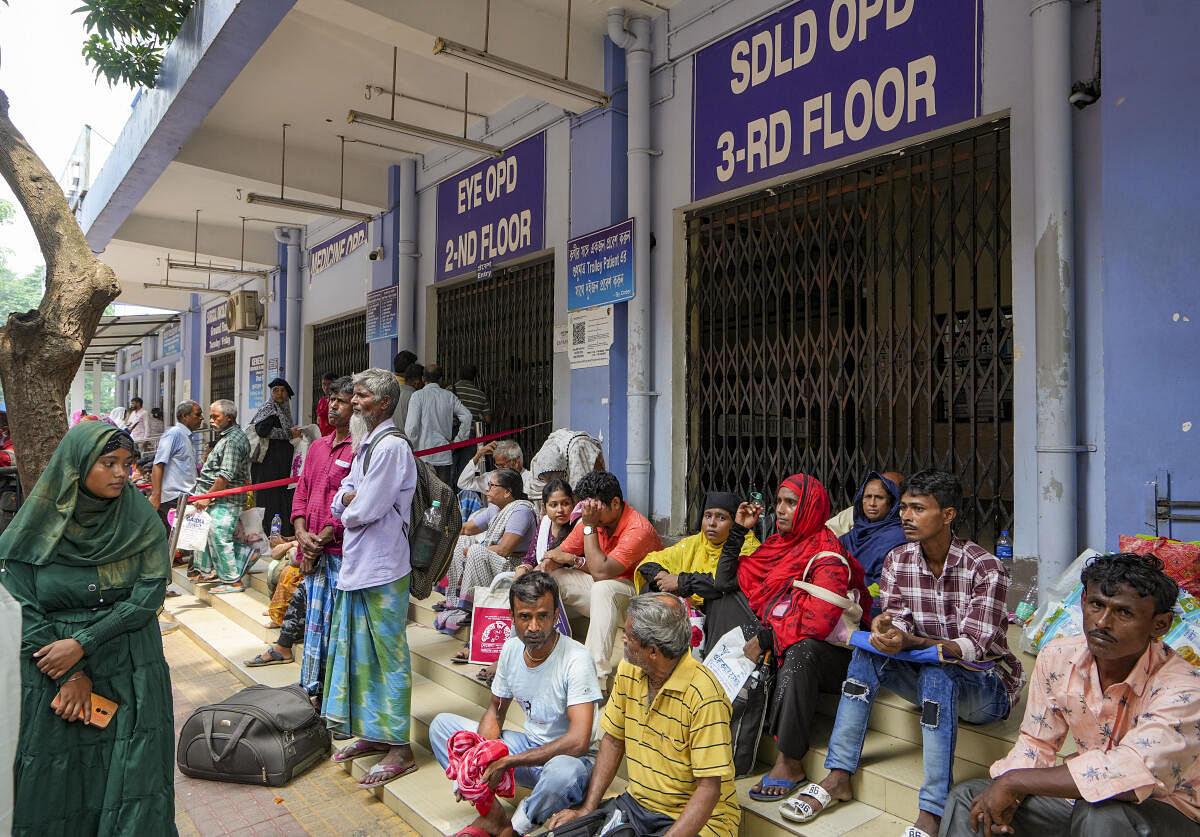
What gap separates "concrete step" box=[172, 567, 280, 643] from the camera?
5920 mm

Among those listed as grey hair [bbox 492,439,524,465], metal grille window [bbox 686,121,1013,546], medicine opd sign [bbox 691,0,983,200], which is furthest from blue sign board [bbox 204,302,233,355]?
medicine opd sign [bbox 691,0,983,200]

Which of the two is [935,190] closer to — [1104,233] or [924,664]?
[1104,233]

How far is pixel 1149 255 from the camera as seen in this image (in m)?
3.18

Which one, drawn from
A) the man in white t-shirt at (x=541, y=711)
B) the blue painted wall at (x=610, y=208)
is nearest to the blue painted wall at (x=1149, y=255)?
the man in white t-shirt at (x=541, y=711)

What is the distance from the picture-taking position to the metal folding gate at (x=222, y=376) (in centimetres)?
1559

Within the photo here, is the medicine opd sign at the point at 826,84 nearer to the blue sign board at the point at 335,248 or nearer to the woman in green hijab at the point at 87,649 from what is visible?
the woman in green hijab at the point at 87,649

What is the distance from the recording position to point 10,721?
142 centimetres

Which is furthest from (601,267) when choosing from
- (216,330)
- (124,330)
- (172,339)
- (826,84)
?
(124,330)

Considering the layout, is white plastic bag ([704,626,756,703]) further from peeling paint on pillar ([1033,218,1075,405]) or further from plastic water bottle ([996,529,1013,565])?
peeling paint on pillar ([1033,218,1075,405])

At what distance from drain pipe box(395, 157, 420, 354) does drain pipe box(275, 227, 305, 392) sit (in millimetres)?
3502

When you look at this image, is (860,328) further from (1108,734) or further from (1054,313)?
(1108,734)

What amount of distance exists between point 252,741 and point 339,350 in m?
8.19

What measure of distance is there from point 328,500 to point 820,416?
3.01 m

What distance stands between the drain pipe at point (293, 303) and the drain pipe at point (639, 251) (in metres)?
7.42
